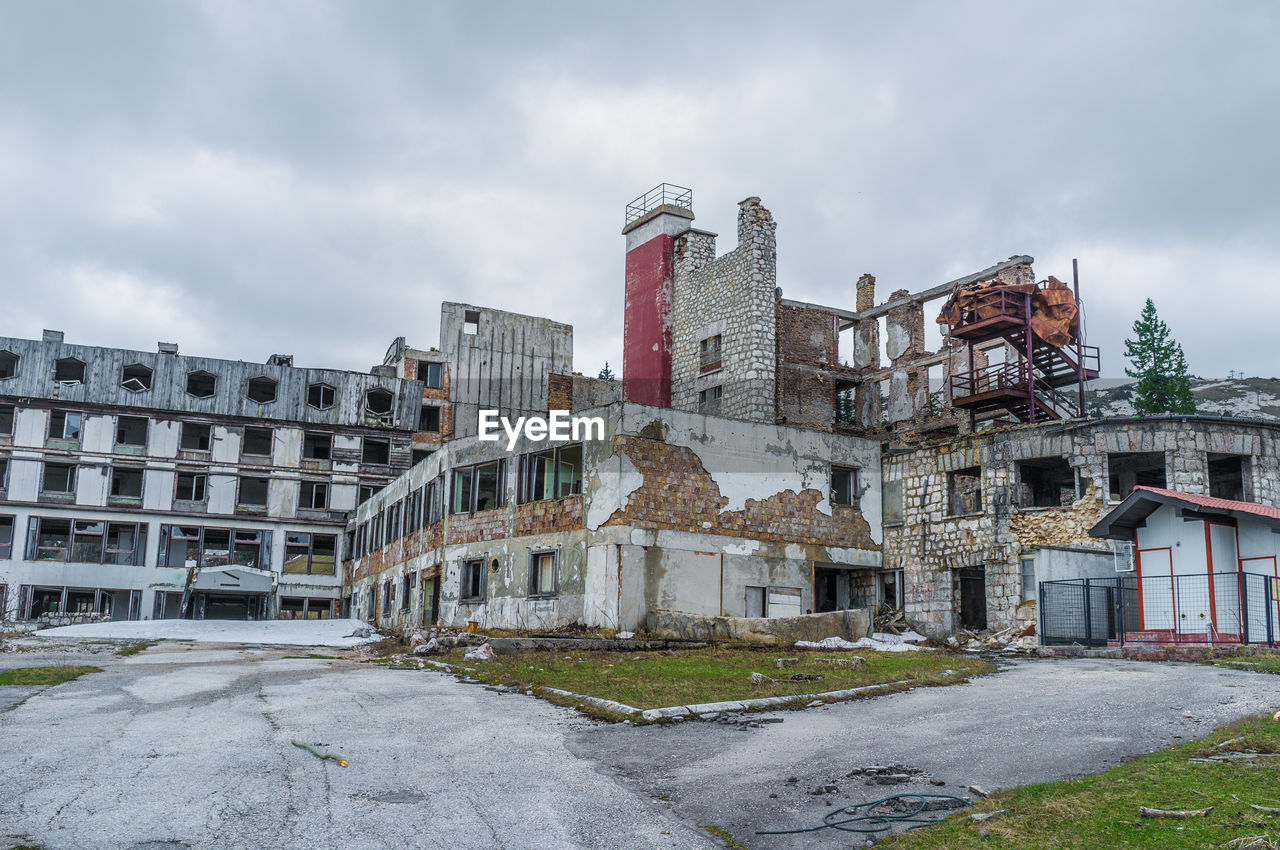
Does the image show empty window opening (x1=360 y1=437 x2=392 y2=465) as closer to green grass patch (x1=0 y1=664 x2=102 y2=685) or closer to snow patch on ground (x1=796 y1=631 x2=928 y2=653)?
snow patch on ground (x1=796 y1=631 x2=928 y2=653)

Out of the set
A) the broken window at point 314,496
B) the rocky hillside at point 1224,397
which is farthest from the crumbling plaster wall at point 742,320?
the rocky hillside at point 1224,397

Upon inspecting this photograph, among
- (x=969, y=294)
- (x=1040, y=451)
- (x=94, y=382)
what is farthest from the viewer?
(x=94, y=382)

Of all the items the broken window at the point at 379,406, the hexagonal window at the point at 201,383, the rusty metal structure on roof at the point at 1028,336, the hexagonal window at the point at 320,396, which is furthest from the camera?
the broken window at the point at 379,406

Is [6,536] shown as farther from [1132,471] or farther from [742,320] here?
[1132,471]

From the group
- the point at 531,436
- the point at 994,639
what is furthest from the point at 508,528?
the point at 994,639

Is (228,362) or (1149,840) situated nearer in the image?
(1149,840)

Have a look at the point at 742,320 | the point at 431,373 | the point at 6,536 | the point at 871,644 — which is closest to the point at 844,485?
the point at 871,644

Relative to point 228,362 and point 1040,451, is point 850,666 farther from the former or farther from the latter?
point 228,362

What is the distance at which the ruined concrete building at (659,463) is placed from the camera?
26.5 m

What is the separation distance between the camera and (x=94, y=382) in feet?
151

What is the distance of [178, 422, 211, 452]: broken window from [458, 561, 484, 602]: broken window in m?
22.4

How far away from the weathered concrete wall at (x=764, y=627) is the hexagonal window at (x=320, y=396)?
28869 millimetres

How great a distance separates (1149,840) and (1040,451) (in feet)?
71.6

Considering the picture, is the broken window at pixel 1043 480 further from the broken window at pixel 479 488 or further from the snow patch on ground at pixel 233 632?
the snow patch on ground at pixel 233 632
